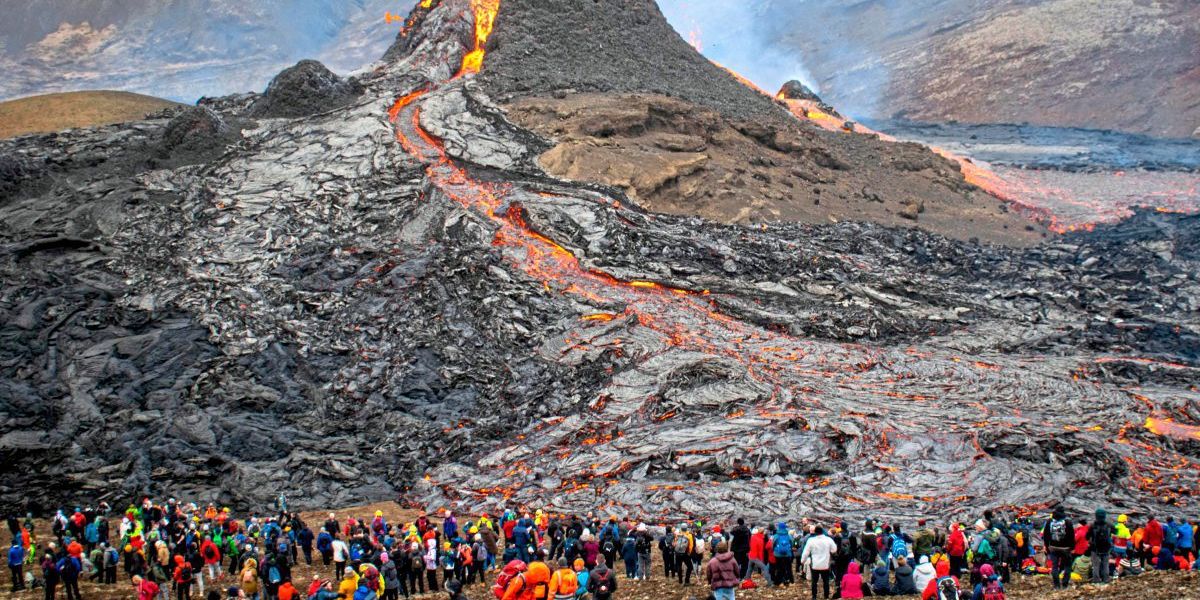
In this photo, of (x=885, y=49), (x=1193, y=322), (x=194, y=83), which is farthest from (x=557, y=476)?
(x=194, y=83)

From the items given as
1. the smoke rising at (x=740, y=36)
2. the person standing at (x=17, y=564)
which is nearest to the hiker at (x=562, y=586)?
the person standing at (x=17, y=564)

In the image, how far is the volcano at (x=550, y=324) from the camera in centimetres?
2797

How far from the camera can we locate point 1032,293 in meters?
39.9

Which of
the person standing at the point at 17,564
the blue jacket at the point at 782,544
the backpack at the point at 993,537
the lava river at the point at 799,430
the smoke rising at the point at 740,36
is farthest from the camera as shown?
the smoke rising at the point at 740,36

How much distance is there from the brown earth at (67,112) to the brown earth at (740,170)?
68.9ft

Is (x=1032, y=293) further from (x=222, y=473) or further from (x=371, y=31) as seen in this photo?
(x=371, y=31)

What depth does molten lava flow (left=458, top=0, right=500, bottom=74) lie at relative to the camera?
58.1m

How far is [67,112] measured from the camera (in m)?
53.7

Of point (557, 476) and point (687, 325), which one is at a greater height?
point (687, 325)

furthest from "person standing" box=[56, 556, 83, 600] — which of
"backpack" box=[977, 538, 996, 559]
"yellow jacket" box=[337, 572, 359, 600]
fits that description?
"backpack" box=[977, 538, 996, 559]

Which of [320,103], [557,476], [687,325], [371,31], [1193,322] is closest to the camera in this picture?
[557,476]

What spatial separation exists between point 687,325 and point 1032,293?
1401 centimetres

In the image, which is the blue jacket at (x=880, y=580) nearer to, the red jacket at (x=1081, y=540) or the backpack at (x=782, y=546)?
the backpack at (x=782, y=546)

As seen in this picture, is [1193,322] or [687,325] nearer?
[687,325]
